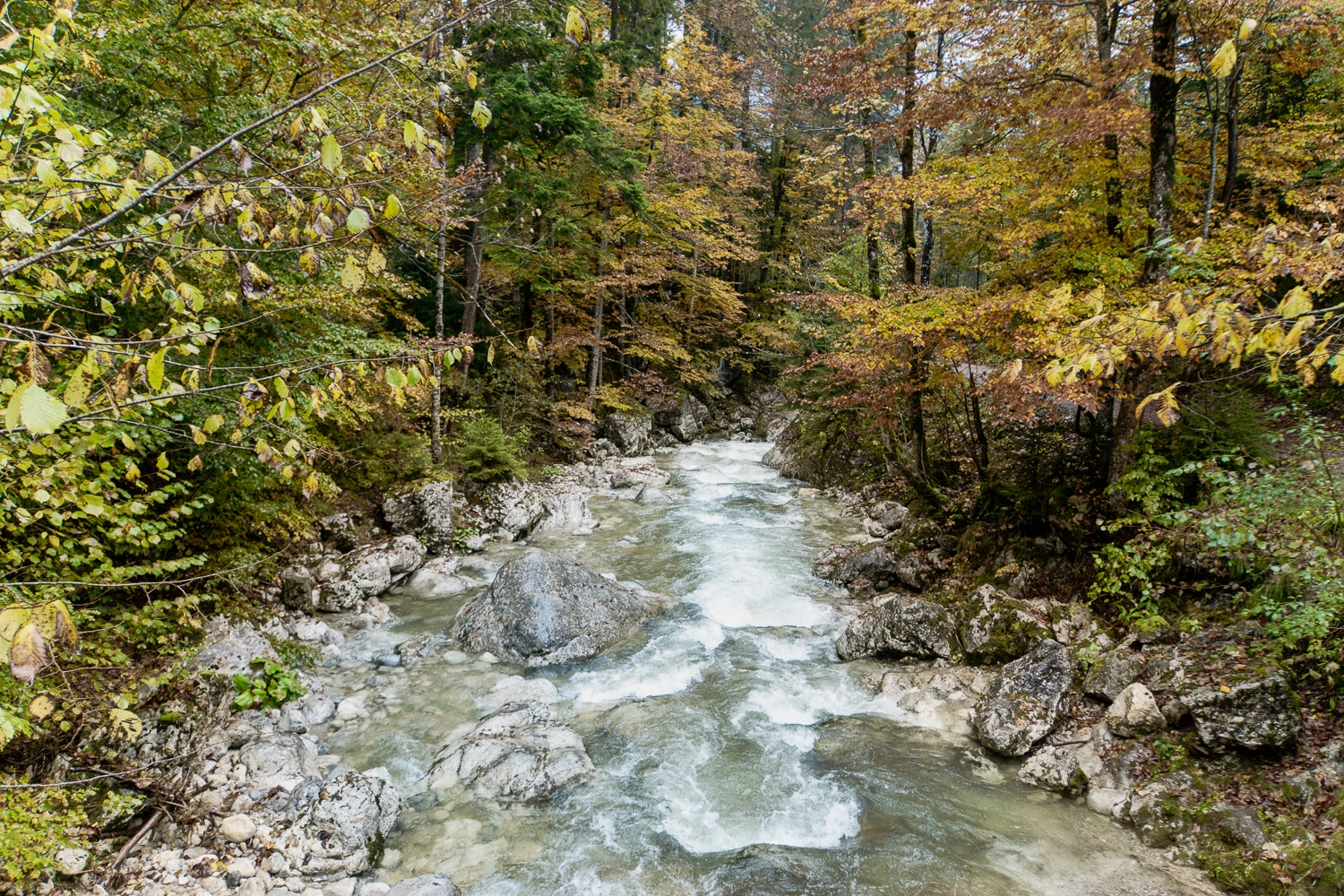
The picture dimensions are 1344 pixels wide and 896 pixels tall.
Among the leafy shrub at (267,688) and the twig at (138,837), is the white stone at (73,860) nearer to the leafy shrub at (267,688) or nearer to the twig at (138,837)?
the twig at (138,837)

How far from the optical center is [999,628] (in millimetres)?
7168

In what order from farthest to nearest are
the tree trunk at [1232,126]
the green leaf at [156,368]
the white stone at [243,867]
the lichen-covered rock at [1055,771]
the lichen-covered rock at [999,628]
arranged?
the lichen-covered rock at [999,628], the tree trunk at [1232,126], the lichen-covered rock at [1055,771], the white stone at [243,867], the green leaf at [156,368]

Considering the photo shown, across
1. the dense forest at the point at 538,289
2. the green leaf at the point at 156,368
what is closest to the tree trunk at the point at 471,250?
the dense forest at the point at 538,289

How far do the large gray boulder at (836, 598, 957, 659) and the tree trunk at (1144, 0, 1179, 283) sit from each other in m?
4.51

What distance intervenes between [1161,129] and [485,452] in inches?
462

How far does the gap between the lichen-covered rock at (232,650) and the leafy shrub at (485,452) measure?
594 cm

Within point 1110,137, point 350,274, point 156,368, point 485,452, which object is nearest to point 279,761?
point 156,368

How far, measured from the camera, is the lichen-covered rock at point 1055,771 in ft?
17.5

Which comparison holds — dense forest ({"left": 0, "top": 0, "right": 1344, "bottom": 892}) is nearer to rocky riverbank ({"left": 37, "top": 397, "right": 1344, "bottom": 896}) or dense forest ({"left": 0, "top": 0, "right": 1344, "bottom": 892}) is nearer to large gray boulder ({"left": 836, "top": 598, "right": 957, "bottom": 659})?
rocky riverbank ({"left": 37, "top": 397, "right": 1344, "bottom": 896})

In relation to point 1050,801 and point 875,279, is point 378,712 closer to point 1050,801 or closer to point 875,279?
point 1050,801

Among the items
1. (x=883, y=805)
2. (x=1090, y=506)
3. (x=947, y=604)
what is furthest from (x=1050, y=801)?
(x=1090, y=506)

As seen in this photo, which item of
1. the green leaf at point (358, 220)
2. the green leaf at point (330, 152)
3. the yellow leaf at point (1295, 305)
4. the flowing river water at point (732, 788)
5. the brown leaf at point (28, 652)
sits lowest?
the flowing river water at point (732, 788)

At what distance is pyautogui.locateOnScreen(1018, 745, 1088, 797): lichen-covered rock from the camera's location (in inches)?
210

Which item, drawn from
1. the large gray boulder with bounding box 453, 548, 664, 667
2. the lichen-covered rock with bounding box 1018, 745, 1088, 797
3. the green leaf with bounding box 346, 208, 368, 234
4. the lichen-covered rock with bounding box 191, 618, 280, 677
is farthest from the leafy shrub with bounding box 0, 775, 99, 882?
the lichen-covered rock with bounding box 1018, 745, 1088, 797
